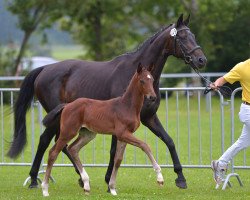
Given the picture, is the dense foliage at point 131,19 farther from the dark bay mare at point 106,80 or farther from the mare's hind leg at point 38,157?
the mare's hind leg at point 38,157

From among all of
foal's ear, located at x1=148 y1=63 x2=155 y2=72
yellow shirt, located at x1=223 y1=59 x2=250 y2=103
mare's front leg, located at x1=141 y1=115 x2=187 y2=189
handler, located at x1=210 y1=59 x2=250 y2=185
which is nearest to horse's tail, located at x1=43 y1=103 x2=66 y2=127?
mare's front leg, located at x1=141 y1=115 x2=187 y2=189

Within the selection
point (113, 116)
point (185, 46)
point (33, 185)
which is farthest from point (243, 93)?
point (33, 185)

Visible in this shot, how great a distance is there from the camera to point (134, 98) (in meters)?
10.4

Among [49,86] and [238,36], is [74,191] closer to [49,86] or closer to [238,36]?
[49,86]

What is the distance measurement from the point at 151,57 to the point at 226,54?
81.8 feet

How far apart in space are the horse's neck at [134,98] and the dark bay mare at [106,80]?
60cm

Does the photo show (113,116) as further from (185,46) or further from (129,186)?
(129,186)

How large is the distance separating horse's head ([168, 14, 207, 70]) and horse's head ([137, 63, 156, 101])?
0.89 meters

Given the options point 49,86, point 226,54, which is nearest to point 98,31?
point 226,54

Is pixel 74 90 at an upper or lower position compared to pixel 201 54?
lower

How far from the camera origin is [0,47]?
36.7 m

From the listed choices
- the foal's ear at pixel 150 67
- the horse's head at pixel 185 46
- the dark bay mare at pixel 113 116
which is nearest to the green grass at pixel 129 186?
the dark bay mare at pixel 113 116

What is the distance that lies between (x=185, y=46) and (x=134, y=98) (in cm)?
115

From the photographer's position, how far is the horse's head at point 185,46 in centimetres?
1093
